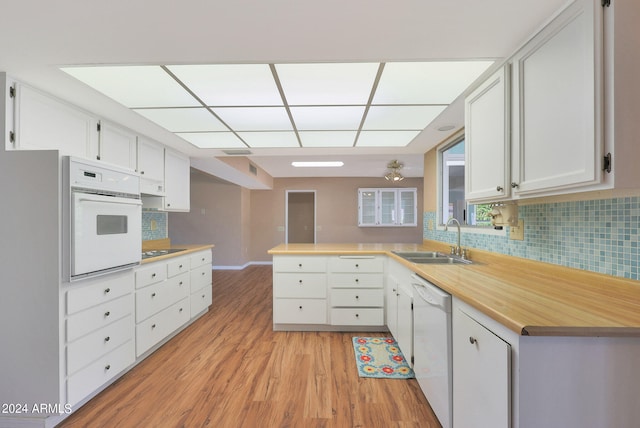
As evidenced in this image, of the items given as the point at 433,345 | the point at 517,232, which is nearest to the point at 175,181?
the point at 433,345

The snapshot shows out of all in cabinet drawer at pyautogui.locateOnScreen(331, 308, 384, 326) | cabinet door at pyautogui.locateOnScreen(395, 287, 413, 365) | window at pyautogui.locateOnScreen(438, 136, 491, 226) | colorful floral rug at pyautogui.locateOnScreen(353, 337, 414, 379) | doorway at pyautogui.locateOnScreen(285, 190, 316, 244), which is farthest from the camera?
doorway at pyautogui.locateOnScreen(285, 190, 316, 244)

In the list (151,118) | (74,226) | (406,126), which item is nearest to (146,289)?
(74,226)

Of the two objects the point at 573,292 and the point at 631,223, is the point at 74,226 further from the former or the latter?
the point at 631,223

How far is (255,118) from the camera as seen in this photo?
2.38 meters

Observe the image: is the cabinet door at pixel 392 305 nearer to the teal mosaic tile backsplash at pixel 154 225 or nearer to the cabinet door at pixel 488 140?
the cabinet door at pixel 488 140

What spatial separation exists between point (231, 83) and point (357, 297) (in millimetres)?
2325

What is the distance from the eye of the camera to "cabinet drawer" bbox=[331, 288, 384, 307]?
2.89m

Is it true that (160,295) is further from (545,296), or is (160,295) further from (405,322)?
(545,296)

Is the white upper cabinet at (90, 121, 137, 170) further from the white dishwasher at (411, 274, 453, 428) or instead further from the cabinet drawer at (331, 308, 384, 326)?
the white dishwasher at (411, 274, 453, 428)

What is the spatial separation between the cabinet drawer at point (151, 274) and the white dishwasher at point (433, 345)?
225 centimetres

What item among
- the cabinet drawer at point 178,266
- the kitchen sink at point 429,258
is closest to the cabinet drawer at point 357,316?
the kitchen sink at point 429,258

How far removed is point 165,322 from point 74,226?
1.41 meters

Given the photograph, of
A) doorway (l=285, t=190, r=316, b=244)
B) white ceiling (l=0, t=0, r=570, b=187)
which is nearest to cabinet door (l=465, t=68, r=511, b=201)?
white ceiling (l=0, t=0, r=570, b=187)

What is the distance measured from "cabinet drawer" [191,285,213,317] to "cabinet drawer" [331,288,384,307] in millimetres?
1677
